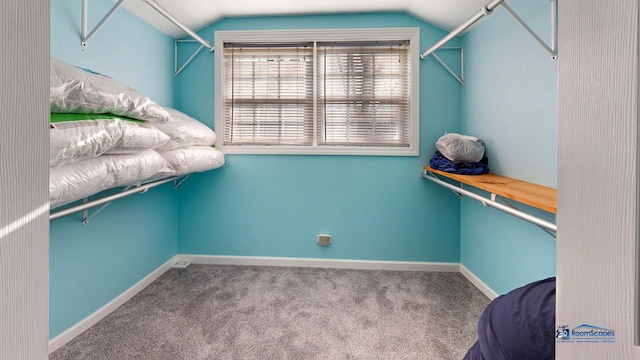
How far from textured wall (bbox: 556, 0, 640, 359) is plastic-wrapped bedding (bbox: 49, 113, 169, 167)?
124cm

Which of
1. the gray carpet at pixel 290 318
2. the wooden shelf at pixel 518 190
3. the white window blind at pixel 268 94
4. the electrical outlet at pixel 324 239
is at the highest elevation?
the white window blind at pixel 268 94

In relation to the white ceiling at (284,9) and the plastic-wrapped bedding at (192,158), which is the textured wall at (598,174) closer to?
the plastic-wrapped bedding at (192,158)

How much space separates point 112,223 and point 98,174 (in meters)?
0.79

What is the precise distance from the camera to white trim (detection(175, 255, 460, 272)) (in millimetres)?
2549

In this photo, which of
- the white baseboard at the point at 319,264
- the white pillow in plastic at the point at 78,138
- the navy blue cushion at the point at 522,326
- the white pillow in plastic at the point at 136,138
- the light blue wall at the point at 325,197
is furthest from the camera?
the light blue wall at the point at 325,197

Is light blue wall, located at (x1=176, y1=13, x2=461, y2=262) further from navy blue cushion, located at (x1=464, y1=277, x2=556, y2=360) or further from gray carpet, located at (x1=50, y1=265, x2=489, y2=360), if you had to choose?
navy blue cushion, located at (x1=464, y1=277, x2=556, y2=360)

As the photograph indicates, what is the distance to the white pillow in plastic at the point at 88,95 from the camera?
1.08 meters

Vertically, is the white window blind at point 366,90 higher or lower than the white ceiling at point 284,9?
lower

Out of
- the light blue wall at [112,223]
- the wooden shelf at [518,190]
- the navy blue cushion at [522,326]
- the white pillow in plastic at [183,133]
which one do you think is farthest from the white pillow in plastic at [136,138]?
the wooden shelf at [518,190]

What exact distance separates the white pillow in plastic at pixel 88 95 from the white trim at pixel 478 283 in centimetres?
246

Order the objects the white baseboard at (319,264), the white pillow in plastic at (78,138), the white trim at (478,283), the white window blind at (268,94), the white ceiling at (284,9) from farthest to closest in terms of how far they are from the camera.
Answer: the white window blind at (268,94), the white baseboard at (319,264), the white ceiling at (284,9), the white trim at (478,283), the white pillow in plastic at (78,138)

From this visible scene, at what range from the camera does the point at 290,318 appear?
5.98 ft

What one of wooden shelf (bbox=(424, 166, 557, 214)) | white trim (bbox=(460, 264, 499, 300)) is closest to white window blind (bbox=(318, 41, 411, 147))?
wooden shelf (bbox=(424, 166, 557, 214))

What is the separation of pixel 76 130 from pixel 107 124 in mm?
175
